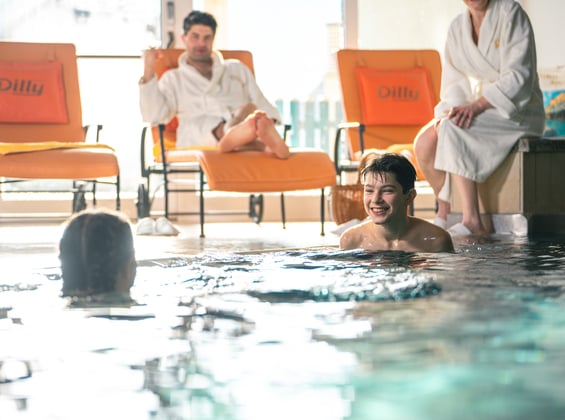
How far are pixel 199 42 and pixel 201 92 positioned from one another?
0.28 metres

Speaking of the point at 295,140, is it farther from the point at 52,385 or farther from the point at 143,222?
the point at 52,385

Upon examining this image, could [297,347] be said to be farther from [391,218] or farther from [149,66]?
[149,66]

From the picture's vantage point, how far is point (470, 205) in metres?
3.95

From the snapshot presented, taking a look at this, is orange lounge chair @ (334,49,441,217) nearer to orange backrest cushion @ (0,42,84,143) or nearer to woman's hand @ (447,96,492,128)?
woman's hand @ (447,96,492,128)

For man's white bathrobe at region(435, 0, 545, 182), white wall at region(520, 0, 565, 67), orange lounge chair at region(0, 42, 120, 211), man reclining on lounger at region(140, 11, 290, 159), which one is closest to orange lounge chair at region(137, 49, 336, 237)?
man reclining on lounger at region(140, 11, 290, 159)

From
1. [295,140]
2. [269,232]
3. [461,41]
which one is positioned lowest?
[269,232]

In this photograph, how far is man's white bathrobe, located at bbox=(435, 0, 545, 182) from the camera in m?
3.99

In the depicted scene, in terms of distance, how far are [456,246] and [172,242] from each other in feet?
4.41

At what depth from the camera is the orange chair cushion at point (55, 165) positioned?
4336 mm

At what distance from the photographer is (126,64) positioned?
20.6 feet

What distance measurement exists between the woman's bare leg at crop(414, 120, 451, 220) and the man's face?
1.55 meters

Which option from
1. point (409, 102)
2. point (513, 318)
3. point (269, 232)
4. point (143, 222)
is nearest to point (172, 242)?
point (143, 222)

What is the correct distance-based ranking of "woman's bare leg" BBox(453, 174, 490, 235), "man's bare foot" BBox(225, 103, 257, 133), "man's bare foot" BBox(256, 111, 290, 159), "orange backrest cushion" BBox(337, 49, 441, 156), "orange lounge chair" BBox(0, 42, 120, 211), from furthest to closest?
1. "orange backrest cushion" BBox(337, 49, 441, 156)
2. "orange lounge chair" BBox(0, 42, 120, 211)
3. "man's bare foot" BBox(225, 103, 257, 133)
4. "man's bare foot" BBox(256, 111, 290, 159)
5. "woman's bare leg" BBox(453, 174, 490, 235)

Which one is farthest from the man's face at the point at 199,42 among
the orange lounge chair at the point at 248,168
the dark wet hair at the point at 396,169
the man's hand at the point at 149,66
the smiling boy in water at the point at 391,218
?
the dark wet hair at the point at 396,169
